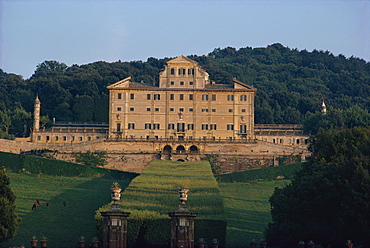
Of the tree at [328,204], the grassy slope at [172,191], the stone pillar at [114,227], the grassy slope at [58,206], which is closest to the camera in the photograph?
the stone pillar at [114,227]

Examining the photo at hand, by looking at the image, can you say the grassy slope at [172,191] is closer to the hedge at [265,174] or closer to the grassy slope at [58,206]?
the grassy slope at [58,206]

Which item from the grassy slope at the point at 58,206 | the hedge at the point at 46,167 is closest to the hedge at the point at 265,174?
the hedge at the point at 46,167

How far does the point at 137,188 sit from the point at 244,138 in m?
43.2

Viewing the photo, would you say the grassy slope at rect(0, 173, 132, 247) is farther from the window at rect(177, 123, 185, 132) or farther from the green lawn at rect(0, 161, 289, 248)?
the window at rect(177, 123, 185, 132)

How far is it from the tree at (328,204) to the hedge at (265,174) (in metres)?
33.4

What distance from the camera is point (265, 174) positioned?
88.6m

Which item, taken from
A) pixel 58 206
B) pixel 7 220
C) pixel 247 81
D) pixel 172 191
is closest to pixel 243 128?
pixel 58 206

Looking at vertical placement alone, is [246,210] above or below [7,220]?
above

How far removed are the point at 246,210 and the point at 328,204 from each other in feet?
50.2

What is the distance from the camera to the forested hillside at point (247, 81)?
12221cm

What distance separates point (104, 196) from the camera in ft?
228

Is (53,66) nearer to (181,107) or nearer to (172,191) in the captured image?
(181,107)

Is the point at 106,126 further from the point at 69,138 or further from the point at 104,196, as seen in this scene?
the point at 104,196

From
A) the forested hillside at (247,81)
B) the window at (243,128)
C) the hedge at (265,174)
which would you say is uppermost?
the forested hillside at (247,81)
